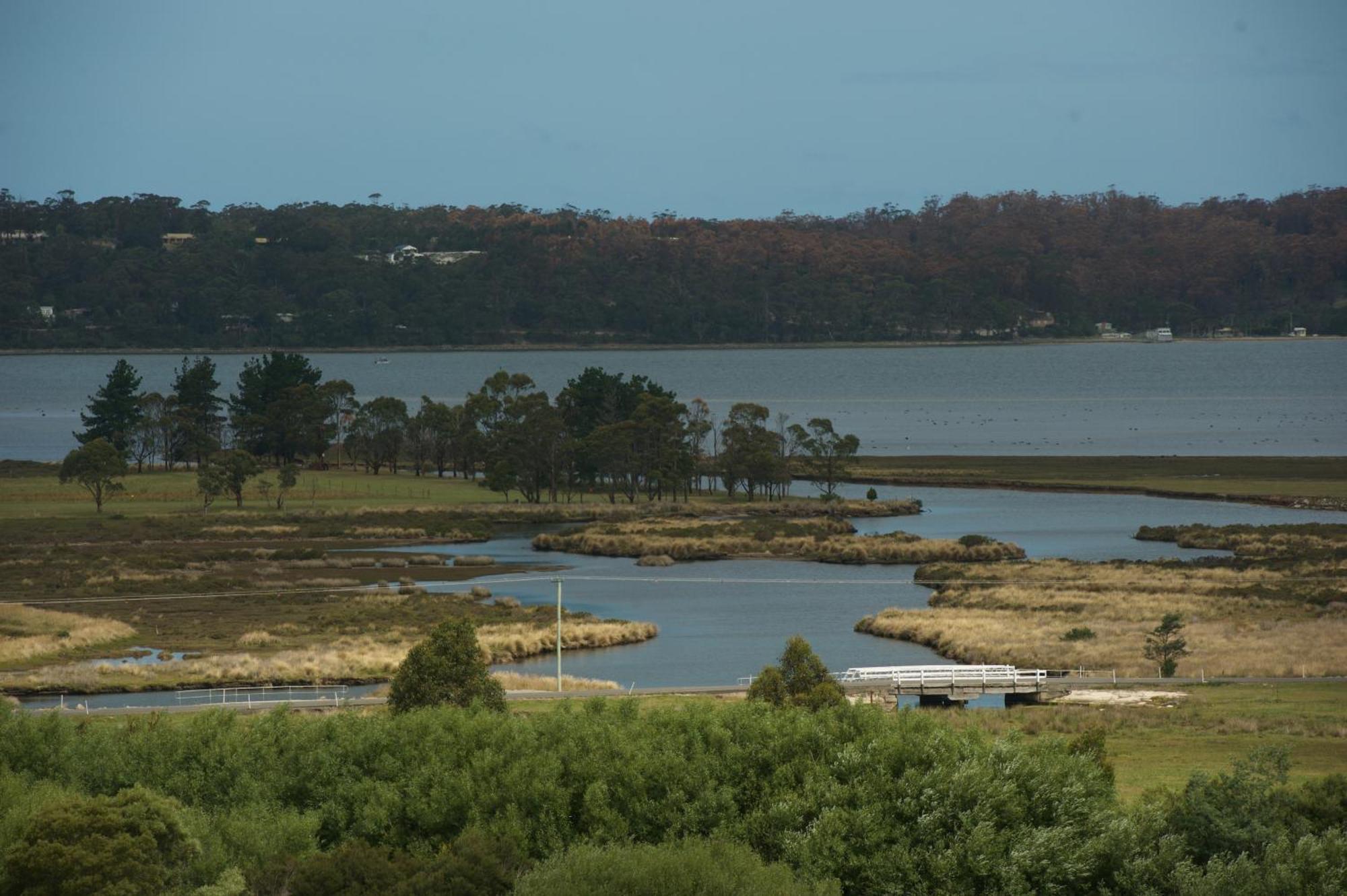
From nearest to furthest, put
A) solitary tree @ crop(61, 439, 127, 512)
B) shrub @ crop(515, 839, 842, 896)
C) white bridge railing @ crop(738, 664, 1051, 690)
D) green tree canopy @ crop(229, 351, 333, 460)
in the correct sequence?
shrub @ crop(515, 839, 842, 896) → white bridge railing @ crop(738, 664, 1051, 690) → solitary tree @ crop(61, 439, 127, 512) → green tree canopy @ crop(229, 351, 333, 460)

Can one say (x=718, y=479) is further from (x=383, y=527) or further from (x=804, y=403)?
(x=804, y=403)

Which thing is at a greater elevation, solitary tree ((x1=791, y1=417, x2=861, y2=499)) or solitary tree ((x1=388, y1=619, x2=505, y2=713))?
solitary tree ((x1=791, y1=417, x2=861, y2=499))

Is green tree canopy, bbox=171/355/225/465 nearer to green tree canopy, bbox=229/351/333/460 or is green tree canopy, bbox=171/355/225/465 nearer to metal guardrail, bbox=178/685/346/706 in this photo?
green tree canopy, bbox=229/351/333/460

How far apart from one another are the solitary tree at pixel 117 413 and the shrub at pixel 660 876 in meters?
100

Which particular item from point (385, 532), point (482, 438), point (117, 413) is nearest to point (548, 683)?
point (385, 532)

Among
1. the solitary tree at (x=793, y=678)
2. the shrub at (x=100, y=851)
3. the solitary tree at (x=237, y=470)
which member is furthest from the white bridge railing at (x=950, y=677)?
the solitary tree at (x=237, y=470)

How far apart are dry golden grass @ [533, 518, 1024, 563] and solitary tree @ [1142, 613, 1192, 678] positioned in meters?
25.7

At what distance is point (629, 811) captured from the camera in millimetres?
24031

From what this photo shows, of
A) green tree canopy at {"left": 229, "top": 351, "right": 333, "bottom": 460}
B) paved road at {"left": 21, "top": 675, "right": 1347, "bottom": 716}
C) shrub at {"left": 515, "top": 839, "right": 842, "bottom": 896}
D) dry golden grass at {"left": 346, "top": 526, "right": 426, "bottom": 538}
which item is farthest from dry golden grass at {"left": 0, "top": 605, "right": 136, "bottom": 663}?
green tree canopy at {"left": 229, "top": 351, "right": 333, "bottom": 460}

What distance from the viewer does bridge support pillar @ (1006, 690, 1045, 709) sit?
40.8 meters

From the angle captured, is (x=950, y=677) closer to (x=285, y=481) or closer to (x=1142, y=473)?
(x=285, y=481)

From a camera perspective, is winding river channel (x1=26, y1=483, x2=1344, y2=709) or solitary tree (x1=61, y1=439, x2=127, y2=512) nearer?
winding river channel (x1=26, y1=483, x2=1344, y2=709)

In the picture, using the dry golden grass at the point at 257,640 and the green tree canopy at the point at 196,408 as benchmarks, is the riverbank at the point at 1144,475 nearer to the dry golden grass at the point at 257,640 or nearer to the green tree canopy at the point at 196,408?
the green tree canopy at the point at 196,408

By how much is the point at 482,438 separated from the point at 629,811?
292ft
